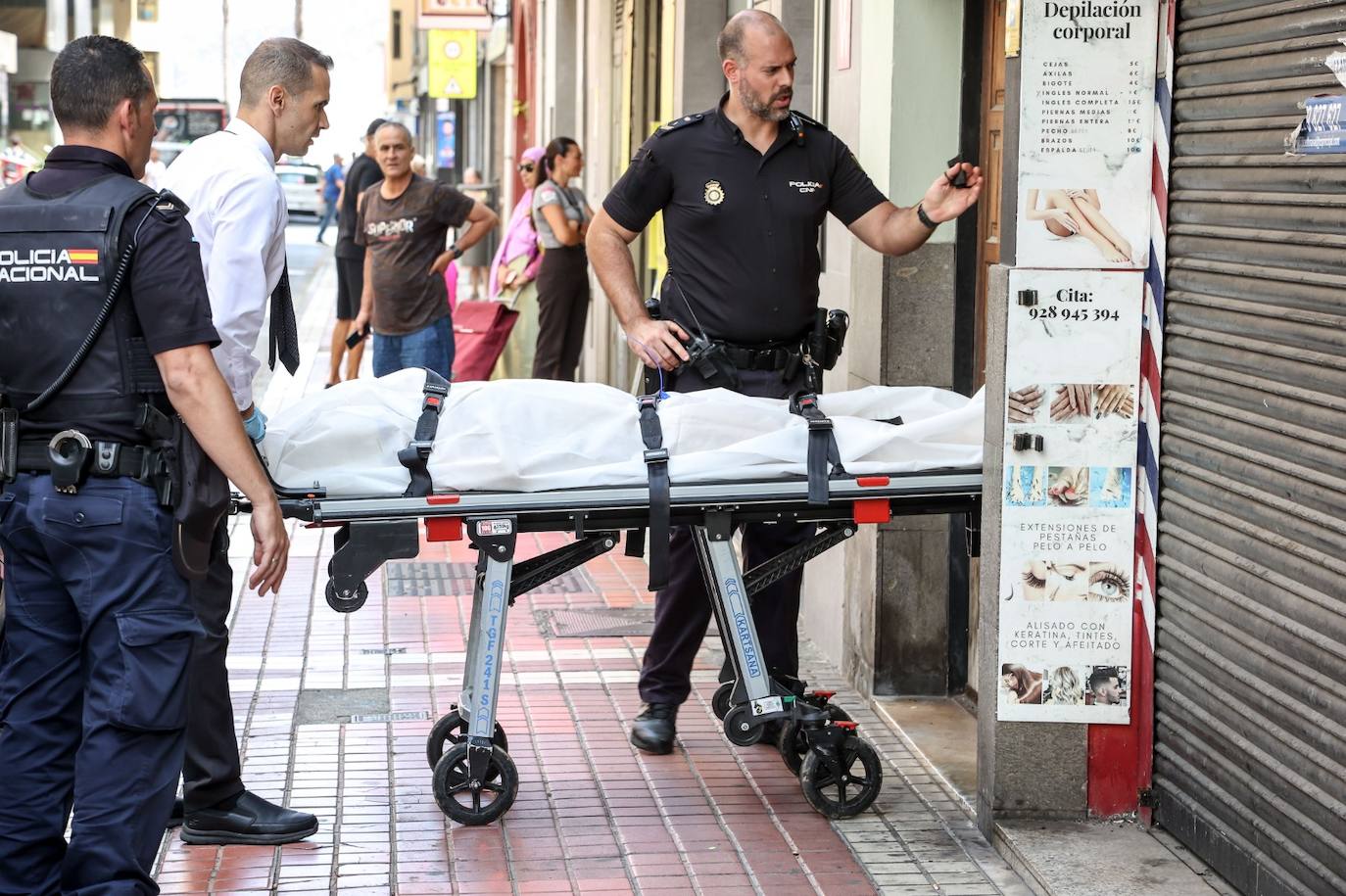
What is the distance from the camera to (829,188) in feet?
19.6

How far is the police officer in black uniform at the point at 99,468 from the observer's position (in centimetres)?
401

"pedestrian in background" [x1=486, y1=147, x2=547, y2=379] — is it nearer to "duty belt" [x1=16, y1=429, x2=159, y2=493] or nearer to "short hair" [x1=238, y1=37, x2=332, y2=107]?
"short hair" [x1=238, y1=37, x2=332, y2=107]

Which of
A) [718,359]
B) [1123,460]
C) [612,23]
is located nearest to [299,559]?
[718,359]

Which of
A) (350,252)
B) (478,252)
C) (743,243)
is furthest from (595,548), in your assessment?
(478,252)

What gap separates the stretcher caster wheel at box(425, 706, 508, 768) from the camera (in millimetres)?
5377

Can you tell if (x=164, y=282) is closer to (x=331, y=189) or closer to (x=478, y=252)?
(x=478, y=252)

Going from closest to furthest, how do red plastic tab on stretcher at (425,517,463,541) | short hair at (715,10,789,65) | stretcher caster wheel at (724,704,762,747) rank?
1. red plastic tab on stretcher at (425,517,463,541)
2. stretcher caster wheel at (724,704,762,747)
3. short hair at (715,10,789,65)

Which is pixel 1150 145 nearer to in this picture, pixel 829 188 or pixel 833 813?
pixel 829 188

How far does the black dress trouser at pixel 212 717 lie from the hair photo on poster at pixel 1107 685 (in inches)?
91.8

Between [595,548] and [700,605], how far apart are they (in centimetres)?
83

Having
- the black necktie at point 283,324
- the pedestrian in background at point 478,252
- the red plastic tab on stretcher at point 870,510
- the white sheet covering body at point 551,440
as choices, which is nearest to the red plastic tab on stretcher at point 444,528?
the white sheet covering body at point 551,440

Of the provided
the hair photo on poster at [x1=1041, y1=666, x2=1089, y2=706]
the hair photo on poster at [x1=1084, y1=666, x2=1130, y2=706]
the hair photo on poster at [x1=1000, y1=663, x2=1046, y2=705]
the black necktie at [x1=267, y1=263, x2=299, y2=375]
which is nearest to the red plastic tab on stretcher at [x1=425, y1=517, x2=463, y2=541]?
the black necktie at [x1=267, y1=263, x2=299, y2=375]

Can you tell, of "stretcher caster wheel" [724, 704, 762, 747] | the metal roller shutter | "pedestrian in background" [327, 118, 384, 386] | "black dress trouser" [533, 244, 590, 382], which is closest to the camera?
the metal roller shutter

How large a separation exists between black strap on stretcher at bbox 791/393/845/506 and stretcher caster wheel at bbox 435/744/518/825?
116cm
